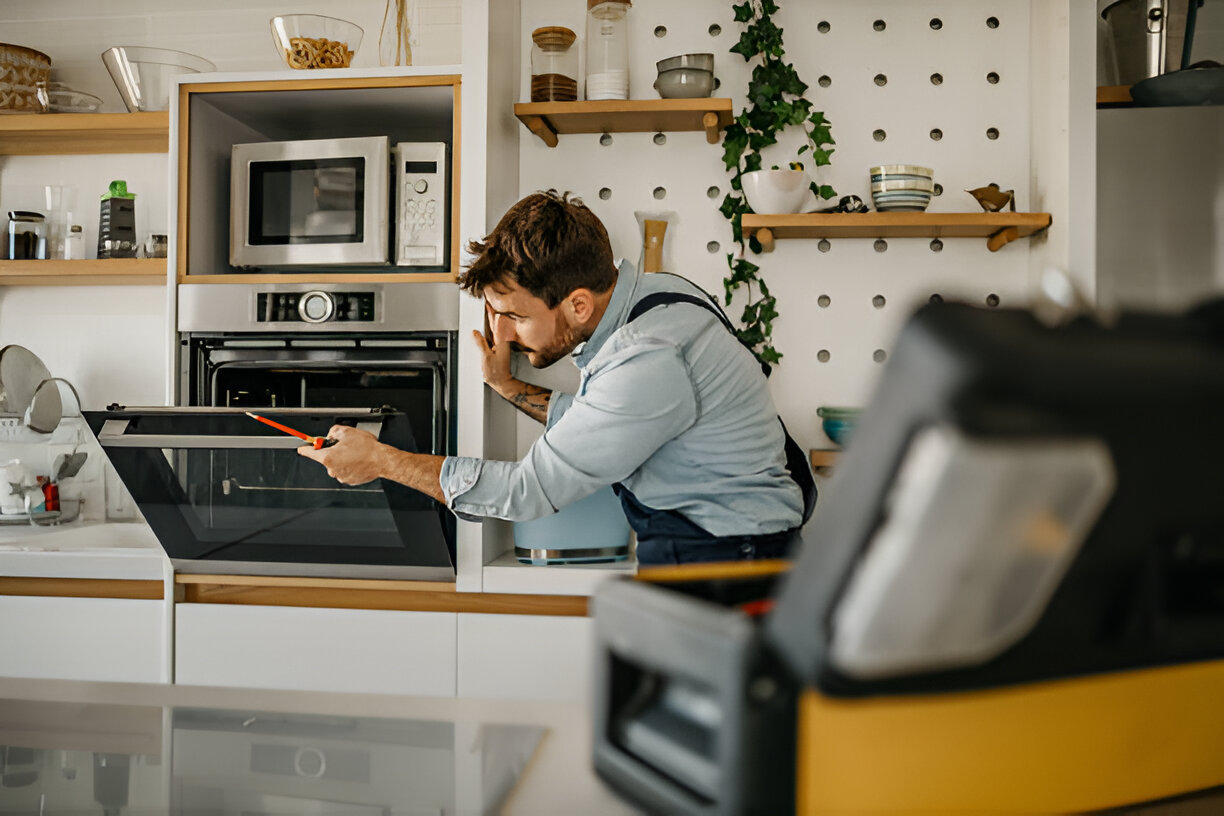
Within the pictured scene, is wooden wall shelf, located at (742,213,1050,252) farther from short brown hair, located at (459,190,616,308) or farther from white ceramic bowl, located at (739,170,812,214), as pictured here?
short brown hair, located at (459,190,616,308)

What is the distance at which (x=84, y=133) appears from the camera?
2.72 metres

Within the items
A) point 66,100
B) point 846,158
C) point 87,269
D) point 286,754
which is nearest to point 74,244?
point 87,269

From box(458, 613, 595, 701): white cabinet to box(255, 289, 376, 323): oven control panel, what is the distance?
0.77 metres

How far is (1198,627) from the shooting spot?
1.51ft

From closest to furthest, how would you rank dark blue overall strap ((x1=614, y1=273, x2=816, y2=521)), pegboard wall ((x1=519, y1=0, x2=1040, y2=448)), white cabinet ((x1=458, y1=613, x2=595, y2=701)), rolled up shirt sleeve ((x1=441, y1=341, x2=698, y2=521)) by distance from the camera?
rolled up shirt sleeve ((x1=441, y1=341, x2=698, y2=521))
dark blue overall strap ((x1=614, y1=273, x2=816, y2=521))
white cabinet ((x1=458, y1=613, x2=595, y2=701))
pegboard wall ((x1=519, y1=0, x2=1040, y2=448))

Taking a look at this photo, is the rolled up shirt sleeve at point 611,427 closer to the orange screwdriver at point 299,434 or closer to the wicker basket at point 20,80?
the orange screwdriver at point 299,434

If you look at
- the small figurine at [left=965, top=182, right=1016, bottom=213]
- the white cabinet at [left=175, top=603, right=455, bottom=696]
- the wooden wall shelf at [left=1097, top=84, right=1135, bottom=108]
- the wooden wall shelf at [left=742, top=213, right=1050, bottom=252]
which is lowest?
the white cabinet at [left=175, top=603, right=455, bottom=696]

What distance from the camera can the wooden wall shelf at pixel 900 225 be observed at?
7.61 ft

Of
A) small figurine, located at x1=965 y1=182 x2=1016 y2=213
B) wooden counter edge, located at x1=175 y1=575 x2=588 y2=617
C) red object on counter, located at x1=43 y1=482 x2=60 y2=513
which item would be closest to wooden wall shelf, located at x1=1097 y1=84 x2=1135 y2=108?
small figurine, located at x1=965 y1=182 x2=1016 y2=213

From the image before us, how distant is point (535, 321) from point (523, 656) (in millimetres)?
826

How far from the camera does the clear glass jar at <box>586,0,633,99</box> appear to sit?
2.49 m

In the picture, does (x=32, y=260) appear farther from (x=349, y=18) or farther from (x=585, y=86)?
(x=585, y=86)

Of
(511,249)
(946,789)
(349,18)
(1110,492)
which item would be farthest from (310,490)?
(1110,492)

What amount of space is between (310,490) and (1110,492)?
2.06m
